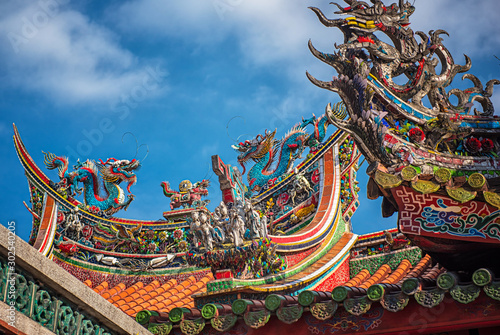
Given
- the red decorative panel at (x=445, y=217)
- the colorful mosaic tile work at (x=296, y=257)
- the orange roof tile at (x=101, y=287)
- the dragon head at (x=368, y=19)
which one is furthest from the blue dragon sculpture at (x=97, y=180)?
the red decorative panel at (x=445, y=217)

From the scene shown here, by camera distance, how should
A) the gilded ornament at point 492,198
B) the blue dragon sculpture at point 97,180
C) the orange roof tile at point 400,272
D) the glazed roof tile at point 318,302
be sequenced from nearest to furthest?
the glazed roof tile at point 318,302 → the gilded ornament at point 492,198 → the orange roof tile at point 400,272 → the blue dragon sculpture at point 97,180

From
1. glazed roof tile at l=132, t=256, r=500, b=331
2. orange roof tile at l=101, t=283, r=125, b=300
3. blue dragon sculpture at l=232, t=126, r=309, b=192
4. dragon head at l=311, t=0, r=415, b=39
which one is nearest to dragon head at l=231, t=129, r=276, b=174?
blue dragon sculpture at l=232, t=126, r=309, b=192

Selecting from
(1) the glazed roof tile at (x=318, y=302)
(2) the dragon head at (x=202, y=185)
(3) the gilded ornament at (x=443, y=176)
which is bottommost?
(1) the glazed roof tile at (x=318, y=302)

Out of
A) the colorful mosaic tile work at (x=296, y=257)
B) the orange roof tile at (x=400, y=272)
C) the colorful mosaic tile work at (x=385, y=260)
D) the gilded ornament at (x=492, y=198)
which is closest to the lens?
the gilded ornament at (x=492, y=198)

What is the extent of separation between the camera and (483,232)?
6711mm

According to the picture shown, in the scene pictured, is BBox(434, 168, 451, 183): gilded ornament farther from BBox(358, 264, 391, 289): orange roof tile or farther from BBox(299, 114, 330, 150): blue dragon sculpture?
BBox(299, 114, 330, 150): blue dragon sculpture

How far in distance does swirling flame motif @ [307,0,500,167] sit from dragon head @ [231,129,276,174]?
196 inches

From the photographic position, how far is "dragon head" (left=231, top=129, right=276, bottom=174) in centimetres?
1335

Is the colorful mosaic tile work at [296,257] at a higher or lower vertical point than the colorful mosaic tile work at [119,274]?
lower

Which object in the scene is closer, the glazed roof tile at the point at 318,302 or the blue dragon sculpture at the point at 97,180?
the glazed roof tile at the point at 318,302

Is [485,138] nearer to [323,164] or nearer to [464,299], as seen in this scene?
[464,299]

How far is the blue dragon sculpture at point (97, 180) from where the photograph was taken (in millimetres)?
13328

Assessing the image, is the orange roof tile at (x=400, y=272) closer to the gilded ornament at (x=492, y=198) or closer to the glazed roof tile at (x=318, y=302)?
the glazed roof tile at (x=318, y=302)

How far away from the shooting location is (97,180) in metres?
13.8
